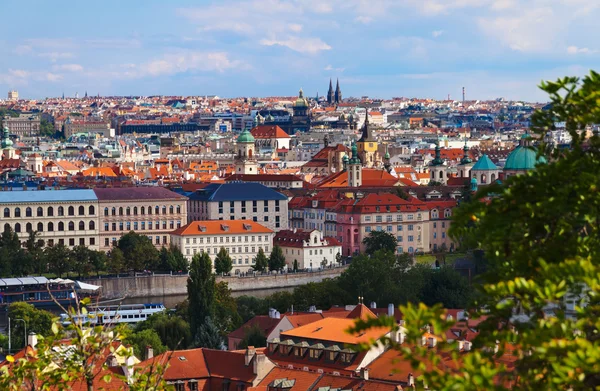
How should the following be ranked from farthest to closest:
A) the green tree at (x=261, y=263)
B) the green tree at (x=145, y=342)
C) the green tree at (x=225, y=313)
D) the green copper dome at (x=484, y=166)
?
the green copper dome at (x=484, y=166) < the green tree at (x=261, y=263) < the green tree at (x=225, y=313) < the green tree at (x=145, y=342)

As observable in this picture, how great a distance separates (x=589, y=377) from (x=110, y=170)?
131 m

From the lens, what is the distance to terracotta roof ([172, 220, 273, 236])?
3364 inches

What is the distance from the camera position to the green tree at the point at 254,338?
44.6 m

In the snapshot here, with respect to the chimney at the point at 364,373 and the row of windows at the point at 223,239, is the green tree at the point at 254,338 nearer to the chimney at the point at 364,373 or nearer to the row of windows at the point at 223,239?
the chimney at the point at 364,373

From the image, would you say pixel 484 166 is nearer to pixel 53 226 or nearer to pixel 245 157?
pixel 245 157

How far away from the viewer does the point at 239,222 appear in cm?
8769

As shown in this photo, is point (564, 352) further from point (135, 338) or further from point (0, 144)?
point (0, 144)

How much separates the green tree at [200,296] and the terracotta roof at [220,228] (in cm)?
2790

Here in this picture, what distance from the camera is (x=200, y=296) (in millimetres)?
54625

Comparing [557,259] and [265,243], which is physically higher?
[557,259]

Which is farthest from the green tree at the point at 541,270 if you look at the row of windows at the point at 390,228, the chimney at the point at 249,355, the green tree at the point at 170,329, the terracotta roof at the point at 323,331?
the row of windows at the point at 390,228

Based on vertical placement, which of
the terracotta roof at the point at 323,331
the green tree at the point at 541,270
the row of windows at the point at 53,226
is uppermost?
the green tree at the point at 541,270

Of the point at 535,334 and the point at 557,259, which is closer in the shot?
the point at 535,334

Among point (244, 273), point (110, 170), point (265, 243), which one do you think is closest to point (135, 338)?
point (244, 273)
